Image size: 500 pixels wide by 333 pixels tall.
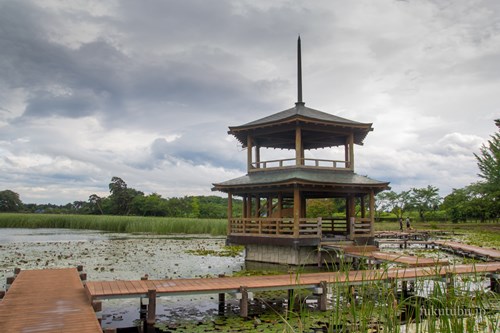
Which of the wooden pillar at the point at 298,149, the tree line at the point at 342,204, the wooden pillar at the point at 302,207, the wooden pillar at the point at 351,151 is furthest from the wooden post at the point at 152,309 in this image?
the tree line at the point at 342,204

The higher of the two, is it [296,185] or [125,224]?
[296,185]

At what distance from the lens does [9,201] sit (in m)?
84.8

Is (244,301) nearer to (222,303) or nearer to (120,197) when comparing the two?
(222,303)

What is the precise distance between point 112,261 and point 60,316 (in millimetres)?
11521

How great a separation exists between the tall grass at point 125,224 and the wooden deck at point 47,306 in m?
24.1

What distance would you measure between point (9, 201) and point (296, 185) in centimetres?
8461

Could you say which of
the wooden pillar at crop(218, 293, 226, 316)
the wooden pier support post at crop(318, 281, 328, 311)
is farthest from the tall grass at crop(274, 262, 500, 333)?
the wooden pillar at crop(218, 293, 226, 316)

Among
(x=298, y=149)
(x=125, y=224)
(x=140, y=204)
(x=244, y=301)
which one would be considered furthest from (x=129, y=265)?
(x=140, y=204)

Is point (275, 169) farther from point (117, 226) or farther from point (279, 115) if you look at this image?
point (117, 226)

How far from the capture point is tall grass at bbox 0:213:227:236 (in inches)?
1411

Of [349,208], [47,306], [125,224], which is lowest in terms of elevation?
[47,306]

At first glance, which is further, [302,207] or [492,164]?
[492,164]

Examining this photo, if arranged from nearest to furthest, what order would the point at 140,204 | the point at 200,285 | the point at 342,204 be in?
the point at 200,285
the point at 342,204
the point at 140,204

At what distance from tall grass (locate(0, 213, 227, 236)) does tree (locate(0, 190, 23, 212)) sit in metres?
43.2
